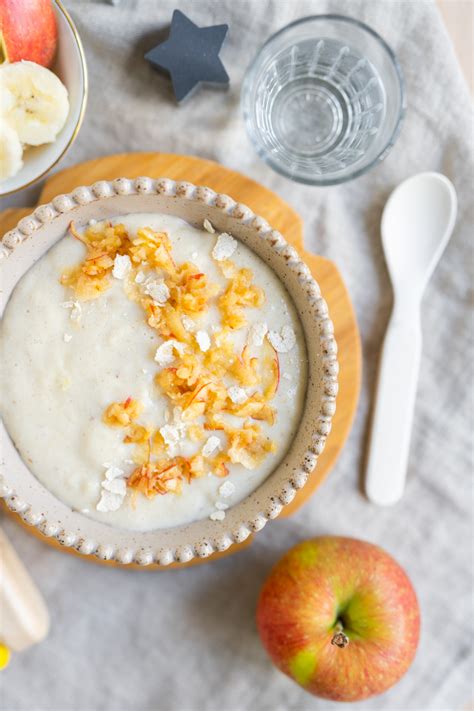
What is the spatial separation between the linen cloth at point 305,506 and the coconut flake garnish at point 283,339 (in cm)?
27

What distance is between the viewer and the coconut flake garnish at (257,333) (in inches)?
48.6

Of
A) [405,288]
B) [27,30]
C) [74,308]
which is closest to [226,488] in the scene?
[74,308]

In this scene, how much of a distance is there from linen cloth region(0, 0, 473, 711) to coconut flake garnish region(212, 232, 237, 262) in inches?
9.7

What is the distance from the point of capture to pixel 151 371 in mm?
1236

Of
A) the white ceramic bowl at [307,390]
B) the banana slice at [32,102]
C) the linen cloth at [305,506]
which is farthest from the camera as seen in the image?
the linen cloth at [305,506]

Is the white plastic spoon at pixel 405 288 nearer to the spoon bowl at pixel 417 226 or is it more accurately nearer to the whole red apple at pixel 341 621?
the spoon bowl at pixel 417 226

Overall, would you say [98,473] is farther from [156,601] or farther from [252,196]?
[252,196]

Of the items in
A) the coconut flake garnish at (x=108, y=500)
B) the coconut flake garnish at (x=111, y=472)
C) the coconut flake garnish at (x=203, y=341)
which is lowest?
the coconut flake garnish at (x=108, y=500)

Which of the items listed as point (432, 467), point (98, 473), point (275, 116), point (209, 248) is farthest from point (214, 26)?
point (432, 467)

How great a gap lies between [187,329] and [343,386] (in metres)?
0.34

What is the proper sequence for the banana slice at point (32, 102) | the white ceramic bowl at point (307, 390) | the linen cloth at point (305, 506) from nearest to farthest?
1. the white ceramic bowl at point (307, 390)
2. the banana slice at point (32, 102)
3. the linen cloth at point (305, 506)

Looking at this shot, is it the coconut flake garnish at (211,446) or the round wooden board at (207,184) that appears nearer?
the coconut flake garnish at (211,446)

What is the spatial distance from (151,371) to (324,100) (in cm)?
65

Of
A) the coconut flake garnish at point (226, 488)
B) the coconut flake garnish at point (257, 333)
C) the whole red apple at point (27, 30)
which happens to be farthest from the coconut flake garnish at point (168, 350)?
the whole red apple at point (27, 30)
